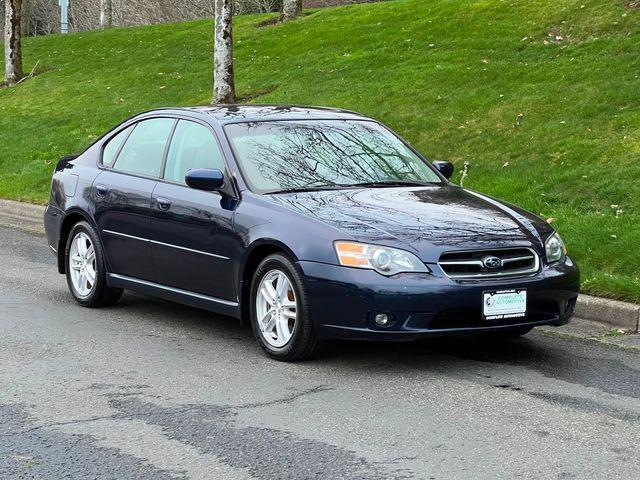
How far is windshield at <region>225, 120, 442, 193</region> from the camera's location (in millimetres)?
7555

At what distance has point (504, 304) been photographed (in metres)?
6.64

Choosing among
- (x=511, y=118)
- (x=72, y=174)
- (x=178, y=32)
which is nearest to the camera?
(x=72, y=174)

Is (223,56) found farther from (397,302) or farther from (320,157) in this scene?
(397,302)

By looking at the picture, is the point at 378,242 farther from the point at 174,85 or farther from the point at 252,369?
the point at 174,85

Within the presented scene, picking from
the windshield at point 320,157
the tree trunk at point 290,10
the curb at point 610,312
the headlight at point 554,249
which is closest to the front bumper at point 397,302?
the headlight at point 554,249

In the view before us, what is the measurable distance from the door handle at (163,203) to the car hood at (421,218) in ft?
3.19

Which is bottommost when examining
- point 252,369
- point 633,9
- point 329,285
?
point 252,369

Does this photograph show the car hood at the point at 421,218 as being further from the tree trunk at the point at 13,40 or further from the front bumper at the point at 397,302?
the tree trunk at the point at 13,40

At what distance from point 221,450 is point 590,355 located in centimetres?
305

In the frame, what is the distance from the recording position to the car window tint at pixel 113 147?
29.0ft

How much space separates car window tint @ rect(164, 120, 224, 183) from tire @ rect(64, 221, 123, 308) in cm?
98

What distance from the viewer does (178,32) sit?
30047 millimetres

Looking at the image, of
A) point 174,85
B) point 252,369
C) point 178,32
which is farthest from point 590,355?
point 178,32

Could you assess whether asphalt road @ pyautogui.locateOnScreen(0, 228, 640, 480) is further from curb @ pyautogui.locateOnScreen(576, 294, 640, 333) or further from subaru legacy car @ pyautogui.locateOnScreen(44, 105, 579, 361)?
curb @ pyautogui.locateOnScreen(576, 294, 640, 333)
